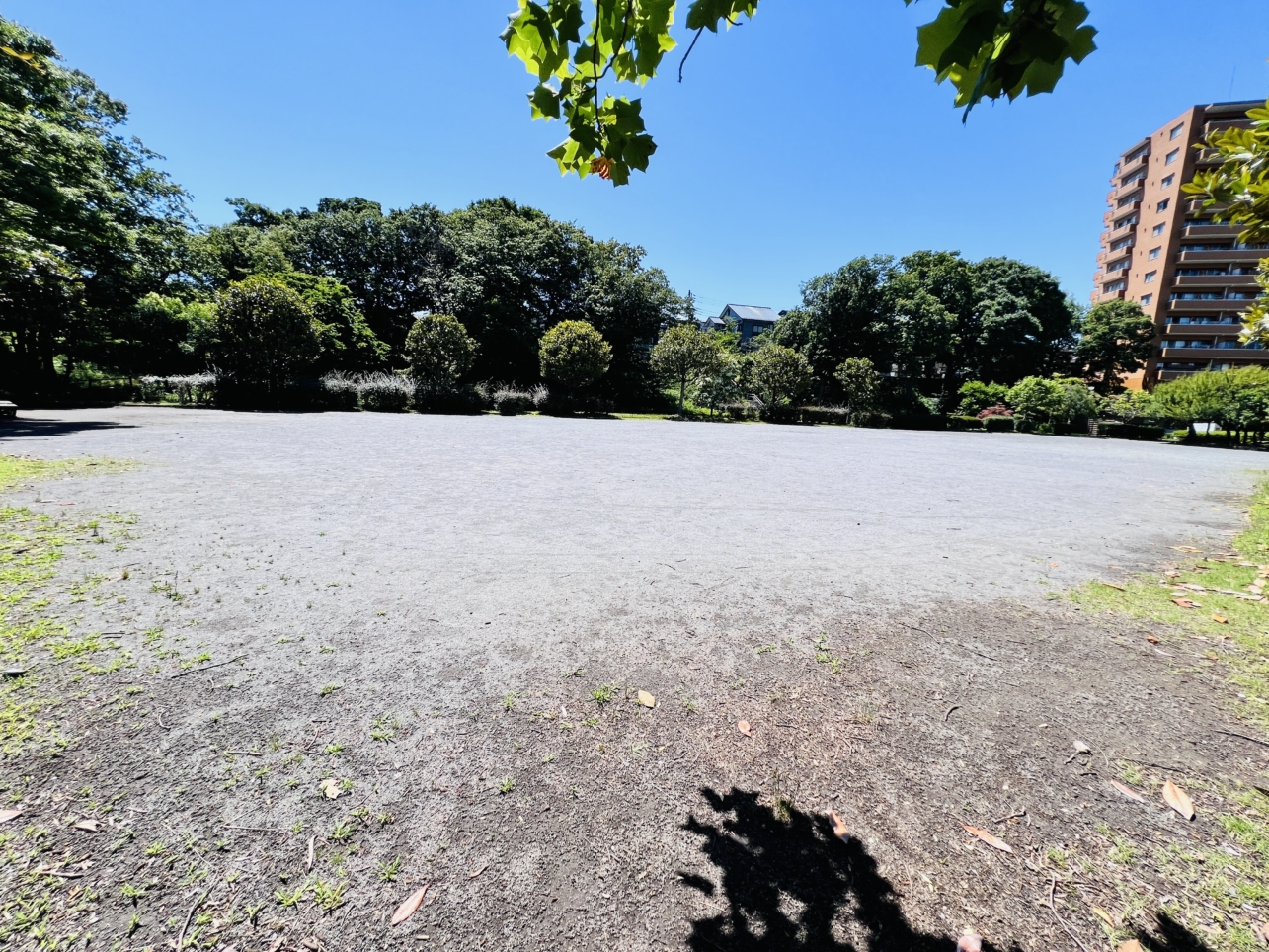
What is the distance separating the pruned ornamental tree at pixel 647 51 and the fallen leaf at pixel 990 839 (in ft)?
8.33

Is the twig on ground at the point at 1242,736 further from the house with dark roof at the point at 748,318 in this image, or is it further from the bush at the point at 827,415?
the house with dark roof at the point at 748,318

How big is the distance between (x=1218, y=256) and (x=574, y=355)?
5905 centimetres

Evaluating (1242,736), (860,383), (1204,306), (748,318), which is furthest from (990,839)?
(748,318)

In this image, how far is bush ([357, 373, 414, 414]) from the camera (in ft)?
75.4

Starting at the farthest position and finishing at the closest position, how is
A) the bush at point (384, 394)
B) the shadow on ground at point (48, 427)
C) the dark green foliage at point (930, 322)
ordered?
the dark green foliage at point (930, 322), the bush at point (384, 394), the shadow on ground at point (48, 427)

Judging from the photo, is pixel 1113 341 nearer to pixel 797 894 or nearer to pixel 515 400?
pixel 515 400

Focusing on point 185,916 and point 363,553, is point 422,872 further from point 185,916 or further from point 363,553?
point 363,553

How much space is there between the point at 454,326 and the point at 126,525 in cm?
2065

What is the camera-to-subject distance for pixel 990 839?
72.6 inches

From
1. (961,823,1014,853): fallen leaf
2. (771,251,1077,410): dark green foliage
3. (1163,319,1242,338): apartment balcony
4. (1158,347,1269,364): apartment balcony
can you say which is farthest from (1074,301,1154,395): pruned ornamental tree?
(961,823,1014,853): fallen leaf

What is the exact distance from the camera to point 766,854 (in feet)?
5.77

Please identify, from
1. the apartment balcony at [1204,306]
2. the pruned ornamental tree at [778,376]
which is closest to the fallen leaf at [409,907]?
the pruned ornamental tree at [778,376]

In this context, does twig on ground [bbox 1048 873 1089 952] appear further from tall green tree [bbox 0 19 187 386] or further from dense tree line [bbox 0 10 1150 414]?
dense tree line [bbox 0 10 1150 414]

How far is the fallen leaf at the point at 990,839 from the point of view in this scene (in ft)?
5.92
